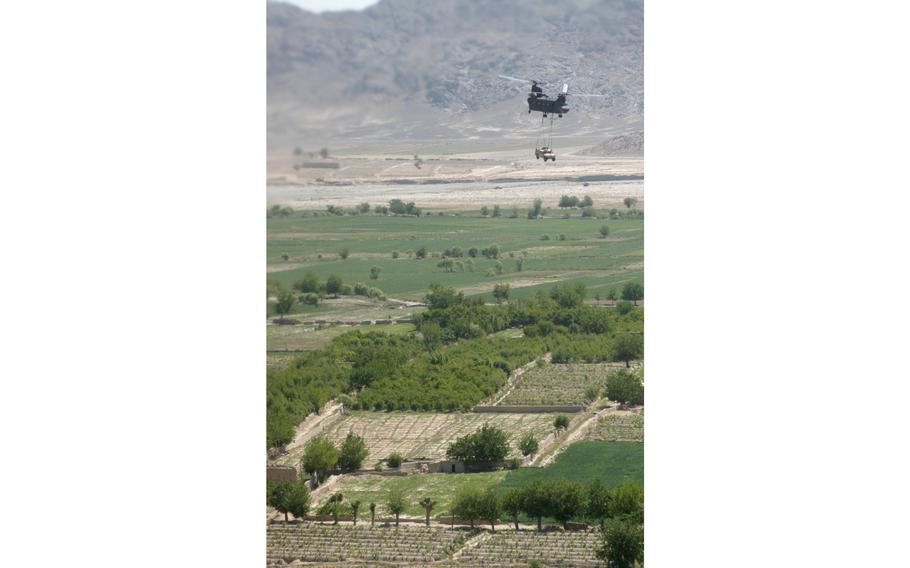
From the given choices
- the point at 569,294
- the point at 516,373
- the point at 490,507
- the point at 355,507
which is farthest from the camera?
the point at 569,294

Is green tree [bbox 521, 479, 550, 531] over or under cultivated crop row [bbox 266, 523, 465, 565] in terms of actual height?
over

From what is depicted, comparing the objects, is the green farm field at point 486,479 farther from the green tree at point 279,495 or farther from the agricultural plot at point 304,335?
the agricultural plot at point 304,335

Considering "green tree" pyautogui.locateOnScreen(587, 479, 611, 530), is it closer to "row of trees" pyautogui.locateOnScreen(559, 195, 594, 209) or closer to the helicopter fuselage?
"row of trees" pyautogui.locateOnScreen(559, 195, 594, 209)

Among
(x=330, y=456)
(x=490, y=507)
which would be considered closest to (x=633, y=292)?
(x=490, y=507)

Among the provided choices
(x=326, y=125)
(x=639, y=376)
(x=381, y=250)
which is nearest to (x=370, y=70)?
(x=326, y=125)

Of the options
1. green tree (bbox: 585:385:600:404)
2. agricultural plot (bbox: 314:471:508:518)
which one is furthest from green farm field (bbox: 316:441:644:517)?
green tree (bbox: 585:385:600:404)

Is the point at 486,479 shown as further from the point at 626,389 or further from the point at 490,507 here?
the point at 626,389

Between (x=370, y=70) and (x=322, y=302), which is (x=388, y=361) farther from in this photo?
(x=370, y=70)
